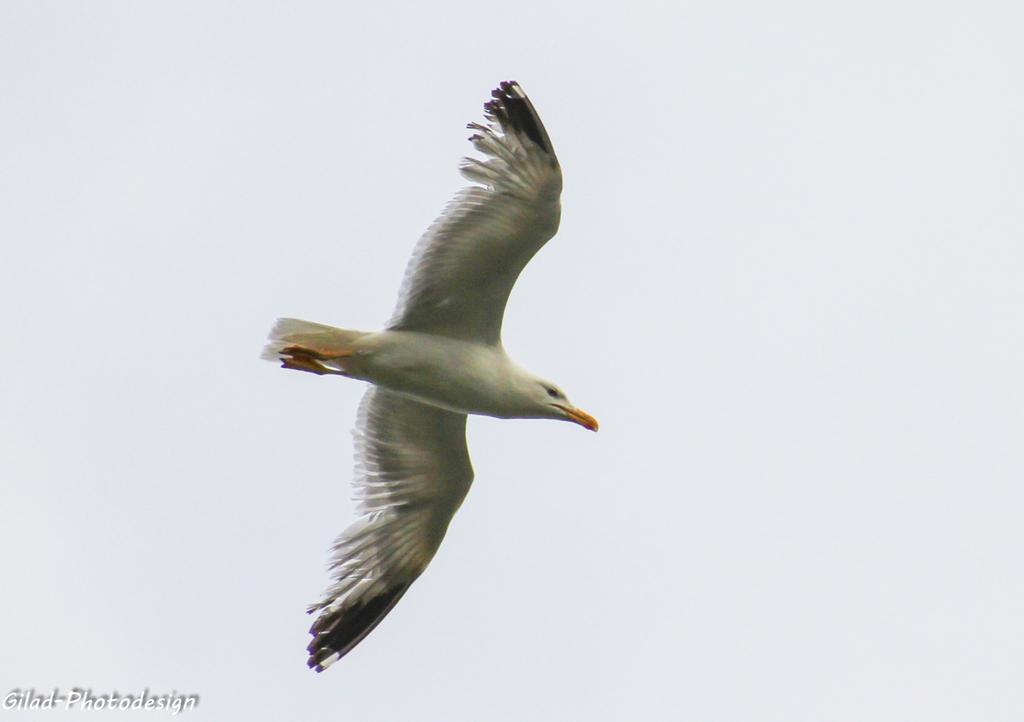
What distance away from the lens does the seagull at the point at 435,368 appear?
11867mm

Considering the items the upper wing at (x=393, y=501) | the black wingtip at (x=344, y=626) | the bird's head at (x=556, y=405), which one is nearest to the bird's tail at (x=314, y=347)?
the upper wing at (x=393, y=501)

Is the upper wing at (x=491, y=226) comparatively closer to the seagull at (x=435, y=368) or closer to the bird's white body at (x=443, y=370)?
the seagull at (x=435, y=368)

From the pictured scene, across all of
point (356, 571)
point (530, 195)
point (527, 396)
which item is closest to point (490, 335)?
point (527, 396)

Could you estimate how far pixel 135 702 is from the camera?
1248 centimetres

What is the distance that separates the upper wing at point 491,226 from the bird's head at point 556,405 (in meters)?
0.68

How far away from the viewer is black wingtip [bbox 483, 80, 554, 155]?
11812 millimetres

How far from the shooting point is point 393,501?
45.0 ft

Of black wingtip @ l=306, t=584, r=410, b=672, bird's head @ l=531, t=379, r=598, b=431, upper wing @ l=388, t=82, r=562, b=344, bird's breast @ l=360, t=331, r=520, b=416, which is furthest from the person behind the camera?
black wingtip @ l=306, t=584, r=410, b=672

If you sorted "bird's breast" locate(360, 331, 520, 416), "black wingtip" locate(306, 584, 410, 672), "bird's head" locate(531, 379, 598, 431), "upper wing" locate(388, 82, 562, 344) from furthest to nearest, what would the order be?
"black wingtip" locate(306, 584, 410, 672)
"bird's head" locate(531, 379, 598, 431)
"bird's breast" locate(360, 331, 520, 416)
"upper wing" locate(388, 82, 562, 344)

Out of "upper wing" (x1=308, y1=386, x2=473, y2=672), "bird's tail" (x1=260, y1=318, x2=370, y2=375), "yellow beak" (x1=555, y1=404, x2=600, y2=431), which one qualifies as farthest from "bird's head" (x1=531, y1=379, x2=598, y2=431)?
"bird's tail" (x1=260, y1=318, x2=370, y2=375)

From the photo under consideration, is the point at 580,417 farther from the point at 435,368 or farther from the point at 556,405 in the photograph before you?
the point at 435,368

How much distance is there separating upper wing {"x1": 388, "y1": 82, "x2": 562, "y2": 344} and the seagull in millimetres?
10

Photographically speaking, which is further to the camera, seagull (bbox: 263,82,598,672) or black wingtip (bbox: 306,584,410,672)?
black wingtip (bbox: 306,584,410,672)

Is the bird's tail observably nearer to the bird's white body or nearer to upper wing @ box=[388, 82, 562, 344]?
the bird's white body
